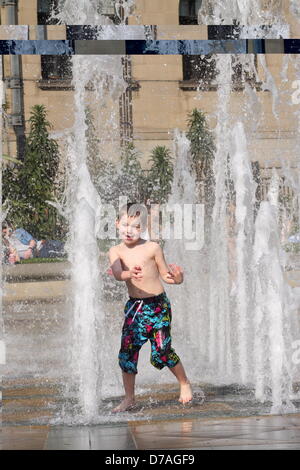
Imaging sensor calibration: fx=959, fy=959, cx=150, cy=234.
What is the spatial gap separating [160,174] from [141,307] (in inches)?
665

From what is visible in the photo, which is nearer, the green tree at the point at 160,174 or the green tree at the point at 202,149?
the green tree at the point at 160,174

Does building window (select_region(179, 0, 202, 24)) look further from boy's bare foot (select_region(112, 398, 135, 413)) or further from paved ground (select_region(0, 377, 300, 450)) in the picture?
boy's bare foot (select_region(112, 398, 135, 413))

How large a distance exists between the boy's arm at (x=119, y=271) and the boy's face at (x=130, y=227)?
0.10 m

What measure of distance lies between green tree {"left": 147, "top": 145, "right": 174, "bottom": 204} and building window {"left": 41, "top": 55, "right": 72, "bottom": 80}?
3154mm

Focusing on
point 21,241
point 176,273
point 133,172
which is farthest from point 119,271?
point 133,172

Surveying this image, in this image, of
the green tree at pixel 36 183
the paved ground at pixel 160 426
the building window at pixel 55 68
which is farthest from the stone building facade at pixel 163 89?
the paved ground at pixel 160 426

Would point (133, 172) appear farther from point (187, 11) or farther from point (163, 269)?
point (163, 269)

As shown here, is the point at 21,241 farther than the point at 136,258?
Yes

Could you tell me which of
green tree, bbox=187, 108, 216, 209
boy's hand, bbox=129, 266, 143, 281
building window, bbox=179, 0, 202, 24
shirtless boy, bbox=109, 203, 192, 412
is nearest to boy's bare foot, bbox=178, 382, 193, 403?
shirtless boy, bbox=109, 203, 192, 412

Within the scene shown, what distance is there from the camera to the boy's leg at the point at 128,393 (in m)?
4.89

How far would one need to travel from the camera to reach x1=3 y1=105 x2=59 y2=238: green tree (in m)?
19.9

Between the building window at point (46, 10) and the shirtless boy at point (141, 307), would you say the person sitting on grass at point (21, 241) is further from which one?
the shirtless boy at point (141, 307)

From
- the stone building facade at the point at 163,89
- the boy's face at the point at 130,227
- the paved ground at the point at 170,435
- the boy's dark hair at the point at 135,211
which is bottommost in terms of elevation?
the paved ground at the point at 170,435

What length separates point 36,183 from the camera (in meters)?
20.3
